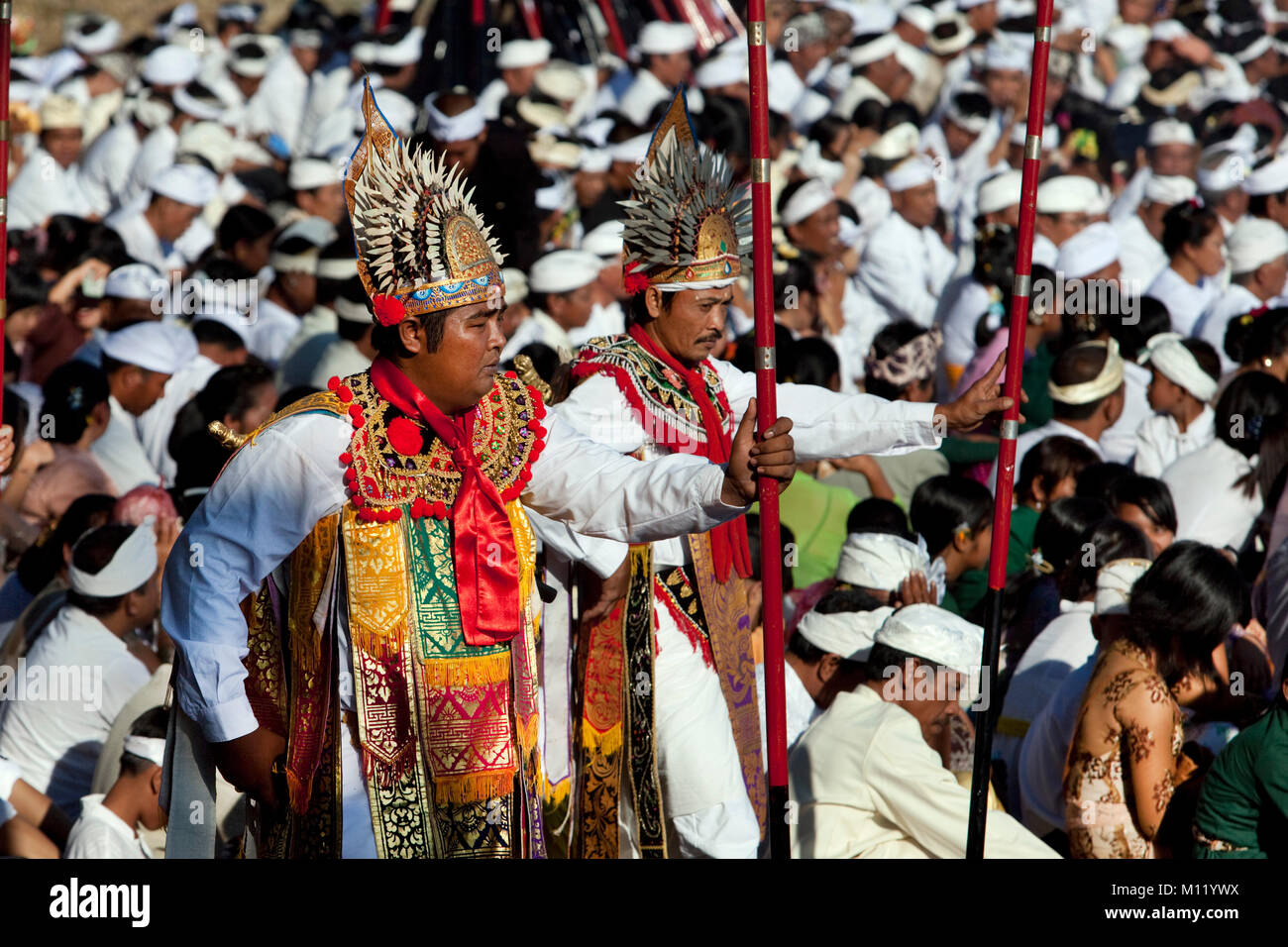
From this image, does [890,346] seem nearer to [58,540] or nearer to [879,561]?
[879,561]

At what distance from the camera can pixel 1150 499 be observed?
5.70 metres

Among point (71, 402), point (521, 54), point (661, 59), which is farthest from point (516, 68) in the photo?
point (71, 402)

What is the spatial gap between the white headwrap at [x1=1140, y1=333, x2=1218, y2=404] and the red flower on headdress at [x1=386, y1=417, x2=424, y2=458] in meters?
4.38

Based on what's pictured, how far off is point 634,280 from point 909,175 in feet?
19.9

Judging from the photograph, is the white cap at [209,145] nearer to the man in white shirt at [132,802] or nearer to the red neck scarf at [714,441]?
the red neck scarf at [714,441]

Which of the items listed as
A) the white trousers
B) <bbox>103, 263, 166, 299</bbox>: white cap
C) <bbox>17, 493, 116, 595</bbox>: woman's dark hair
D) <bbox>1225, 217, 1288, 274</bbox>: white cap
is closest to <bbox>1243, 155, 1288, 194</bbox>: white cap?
<bbox>1225, 217, 1288, 274</bbox>: white cap

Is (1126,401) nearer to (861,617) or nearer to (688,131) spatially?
(861,617)

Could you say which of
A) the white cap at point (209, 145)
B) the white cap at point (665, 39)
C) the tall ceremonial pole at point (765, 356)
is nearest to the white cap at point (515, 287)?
the white cap at point (209, 145)

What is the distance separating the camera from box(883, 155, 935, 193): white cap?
1027 cm

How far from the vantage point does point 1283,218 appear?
9.41m

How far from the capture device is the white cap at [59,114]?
40.0 feet

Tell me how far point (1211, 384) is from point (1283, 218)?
9.47 feet

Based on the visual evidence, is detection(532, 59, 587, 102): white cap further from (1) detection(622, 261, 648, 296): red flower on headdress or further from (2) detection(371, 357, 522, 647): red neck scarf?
(2) detection(371, 357, 522, 647): red neck scarf

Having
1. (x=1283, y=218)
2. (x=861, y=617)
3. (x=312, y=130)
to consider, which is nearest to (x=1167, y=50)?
(x=1283, y=218)
